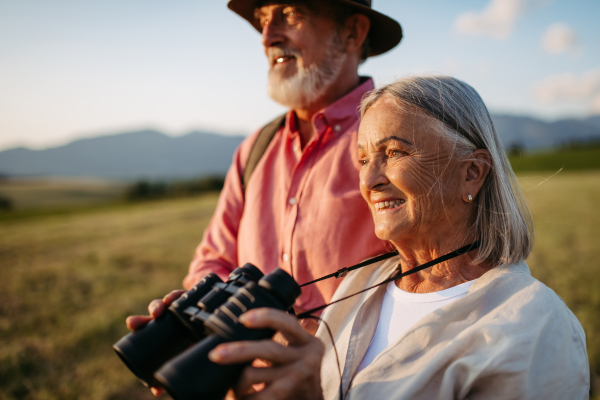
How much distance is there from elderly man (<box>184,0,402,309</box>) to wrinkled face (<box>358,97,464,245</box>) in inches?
19.5

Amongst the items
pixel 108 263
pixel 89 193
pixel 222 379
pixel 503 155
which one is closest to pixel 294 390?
pixel 222 379

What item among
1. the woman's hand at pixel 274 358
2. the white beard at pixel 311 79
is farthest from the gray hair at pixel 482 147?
the woman's hand at pixel 274 358

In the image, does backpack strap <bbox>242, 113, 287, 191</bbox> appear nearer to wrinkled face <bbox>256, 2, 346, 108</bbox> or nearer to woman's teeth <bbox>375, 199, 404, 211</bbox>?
wrinkled face <bbox>256, 2, 346, 108</bbox>

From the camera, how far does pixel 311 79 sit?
2.94m

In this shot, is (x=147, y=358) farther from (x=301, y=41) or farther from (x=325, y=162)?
(x=301, y=41)

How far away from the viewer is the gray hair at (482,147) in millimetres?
1979

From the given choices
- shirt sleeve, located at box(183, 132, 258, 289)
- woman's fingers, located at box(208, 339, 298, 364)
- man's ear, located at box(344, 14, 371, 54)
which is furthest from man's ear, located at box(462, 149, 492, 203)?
shirt sleeve, located at box(183, 132, 258, 289)

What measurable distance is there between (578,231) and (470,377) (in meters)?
11.9

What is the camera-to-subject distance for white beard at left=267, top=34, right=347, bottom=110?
2.94 metres

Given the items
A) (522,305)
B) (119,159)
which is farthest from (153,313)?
(119,159)

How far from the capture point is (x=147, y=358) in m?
1.67

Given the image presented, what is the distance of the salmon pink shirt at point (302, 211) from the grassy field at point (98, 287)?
1.14 metres

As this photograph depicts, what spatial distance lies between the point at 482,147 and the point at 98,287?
27.6 feet

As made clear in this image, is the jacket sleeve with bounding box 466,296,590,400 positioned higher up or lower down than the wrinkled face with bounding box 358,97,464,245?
lower down
